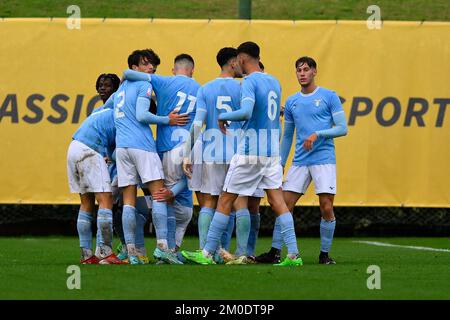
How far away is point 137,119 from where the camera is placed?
11641 millimetres

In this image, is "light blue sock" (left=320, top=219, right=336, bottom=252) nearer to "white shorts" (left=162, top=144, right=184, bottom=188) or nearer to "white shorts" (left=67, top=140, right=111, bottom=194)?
"white shorts" (left=162, top=144, right=184, bottom=188)

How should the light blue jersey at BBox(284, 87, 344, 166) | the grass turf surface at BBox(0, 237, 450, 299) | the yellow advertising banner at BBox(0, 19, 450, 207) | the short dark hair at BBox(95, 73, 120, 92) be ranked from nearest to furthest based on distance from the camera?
1. the grass turf surface at BBox(0, 237, 450, 299)
2. the light blue jersey at BBox(284, 87, 344, 166)
3. the short dark hair at BBox(95, 73, 120, 92)
4. the yellow advertising banner at BBox(0, 19, 450, 207)

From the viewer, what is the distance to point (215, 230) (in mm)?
11492

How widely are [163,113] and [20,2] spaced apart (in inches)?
348

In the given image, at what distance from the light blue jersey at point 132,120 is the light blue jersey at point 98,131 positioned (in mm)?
310

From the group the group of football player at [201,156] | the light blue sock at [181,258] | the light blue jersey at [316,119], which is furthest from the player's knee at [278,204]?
the light blue sock at [181,258]

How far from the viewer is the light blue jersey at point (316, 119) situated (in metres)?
12.4

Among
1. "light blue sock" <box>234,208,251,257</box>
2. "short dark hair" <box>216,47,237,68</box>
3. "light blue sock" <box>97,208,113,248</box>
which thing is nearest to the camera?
"light blue sock" <box>97,208,113,248</box>

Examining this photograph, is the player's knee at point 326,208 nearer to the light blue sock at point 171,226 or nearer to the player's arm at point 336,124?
the player's arm at point 336,124

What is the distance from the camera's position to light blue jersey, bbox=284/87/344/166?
12.4 metres

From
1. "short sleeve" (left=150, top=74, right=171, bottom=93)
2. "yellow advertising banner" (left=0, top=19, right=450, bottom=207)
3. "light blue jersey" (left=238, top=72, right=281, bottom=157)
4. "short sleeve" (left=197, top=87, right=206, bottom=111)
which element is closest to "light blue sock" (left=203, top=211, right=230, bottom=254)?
"light blue jersey" (left=238, top=72, right=281, bottom=157)

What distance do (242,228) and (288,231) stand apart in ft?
2.09

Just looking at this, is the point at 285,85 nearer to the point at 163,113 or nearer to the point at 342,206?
the point at 342,206

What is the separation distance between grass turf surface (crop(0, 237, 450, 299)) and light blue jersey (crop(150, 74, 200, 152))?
1455 millimetres
